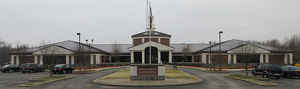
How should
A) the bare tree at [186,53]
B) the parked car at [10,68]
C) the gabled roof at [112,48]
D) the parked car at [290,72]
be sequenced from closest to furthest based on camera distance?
the parked car at [290,72] → the parked car at [10,68] → the bare tree at [186,53] → the gabled roof at [112,48]

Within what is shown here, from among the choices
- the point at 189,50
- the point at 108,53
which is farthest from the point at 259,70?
the point at 108,53

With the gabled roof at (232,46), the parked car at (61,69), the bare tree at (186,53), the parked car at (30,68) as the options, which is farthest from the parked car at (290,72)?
the bare tree at (186,53)

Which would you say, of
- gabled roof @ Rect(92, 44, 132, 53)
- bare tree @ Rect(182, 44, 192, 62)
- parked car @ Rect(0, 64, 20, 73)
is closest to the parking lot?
parked car @ Rect(0, 64, 20, 73)

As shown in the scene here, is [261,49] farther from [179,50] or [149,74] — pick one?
[149,74]

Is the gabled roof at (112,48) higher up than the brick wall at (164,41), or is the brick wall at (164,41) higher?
the brick wall at (164,41)

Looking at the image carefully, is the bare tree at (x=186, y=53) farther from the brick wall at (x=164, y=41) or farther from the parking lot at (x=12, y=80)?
the parking lot at (x=12, y=80)

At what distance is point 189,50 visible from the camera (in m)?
74.8

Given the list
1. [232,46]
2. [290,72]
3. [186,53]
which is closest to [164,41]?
[186,53]

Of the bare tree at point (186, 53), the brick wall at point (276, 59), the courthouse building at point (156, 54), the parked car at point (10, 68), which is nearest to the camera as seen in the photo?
the parked car at point (10, 68)

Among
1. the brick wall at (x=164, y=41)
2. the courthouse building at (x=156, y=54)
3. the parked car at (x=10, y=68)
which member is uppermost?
the brick wall at (x=164, y=41)

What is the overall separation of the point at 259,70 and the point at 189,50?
144 feet

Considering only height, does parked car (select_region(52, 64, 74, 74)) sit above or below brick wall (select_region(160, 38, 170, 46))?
below

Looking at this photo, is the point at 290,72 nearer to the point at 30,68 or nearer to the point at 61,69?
the point at 61,69

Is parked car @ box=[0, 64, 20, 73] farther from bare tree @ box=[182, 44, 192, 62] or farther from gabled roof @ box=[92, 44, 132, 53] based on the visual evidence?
bare tree @ box=[182, 44, 192, 62]
